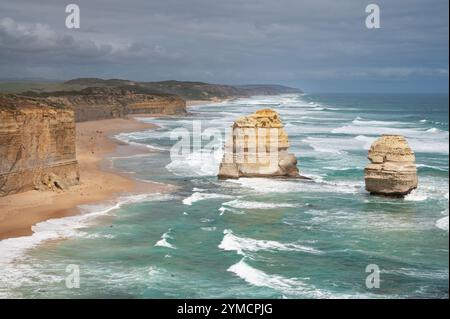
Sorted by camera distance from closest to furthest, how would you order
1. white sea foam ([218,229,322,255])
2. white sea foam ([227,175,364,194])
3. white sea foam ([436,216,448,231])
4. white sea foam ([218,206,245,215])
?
white sea foam ([218,229,322,255]) < white sea foam ([436,216,448,231]) < white sea foam ([218,206,245,215]) < white sea foam ([227,175,364,194])

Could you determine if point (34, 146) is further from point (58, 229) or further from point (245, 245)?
point (245, 245)

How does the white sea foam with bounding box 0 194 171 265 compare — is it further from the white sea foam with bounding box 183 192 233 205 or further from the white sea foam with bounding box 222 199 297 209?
the white sea foam with bounding box 222 199 297 209

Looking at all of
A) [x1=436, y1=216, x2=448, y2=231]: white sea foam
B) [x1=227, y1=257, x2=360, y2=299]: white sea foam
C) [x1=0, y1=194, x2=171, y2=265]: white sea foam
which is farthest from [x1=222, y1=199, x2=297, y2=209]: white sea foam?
[x1=227, y1=257, x2=360, y2=299]: white sea foam

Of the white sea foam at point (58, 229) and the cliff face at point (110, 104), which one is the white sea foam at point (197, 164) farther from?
the cliff face at point (110, 104)

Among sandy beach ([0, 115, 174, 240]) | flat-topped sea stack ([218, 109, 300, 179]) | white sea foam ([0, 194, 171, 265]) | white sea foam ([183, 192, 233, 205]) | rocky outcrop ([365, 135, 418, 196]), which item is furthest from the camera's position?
flat-topped sea stack ([218, 109, 300, 179])
